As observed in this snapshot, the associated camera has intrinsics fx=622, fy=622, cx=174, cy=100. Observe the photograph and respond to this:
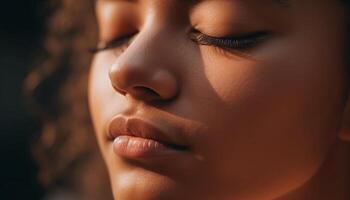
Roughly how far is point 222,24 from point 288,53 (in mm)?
95

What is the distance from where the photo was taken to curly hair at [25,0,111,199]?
1351 millimetres

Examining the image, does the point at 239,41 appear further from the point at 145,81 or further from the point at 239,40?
the point at 145,81

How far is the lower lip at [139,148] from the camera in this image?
2.68ft

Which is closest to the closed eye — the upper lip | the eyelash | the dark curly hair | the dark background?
the eyelash

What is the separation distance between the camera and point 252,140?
32.1 inches

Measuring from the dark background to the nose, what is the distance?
0.99 metres

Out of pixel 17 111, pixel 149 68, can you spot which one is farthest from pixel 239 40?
pixel 17 111

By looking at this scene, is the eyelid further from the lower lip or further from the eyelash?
the lower lip

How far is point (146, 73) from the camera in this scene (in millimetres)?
816

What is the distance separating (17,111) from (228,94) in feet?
3.81

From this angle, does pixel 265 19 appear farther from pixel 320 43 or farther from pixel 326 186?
A: pixel 326 186

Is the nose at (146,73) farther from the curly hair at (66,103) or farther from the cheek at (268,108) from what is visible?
the curly hair at (66,103)

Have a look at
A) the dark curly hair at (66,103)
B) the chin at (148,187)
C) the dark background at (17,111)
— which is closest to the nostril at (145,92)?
the chin at (148,187)

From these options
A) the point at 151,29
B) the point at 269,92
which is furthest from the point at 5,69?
the point at 269,92
